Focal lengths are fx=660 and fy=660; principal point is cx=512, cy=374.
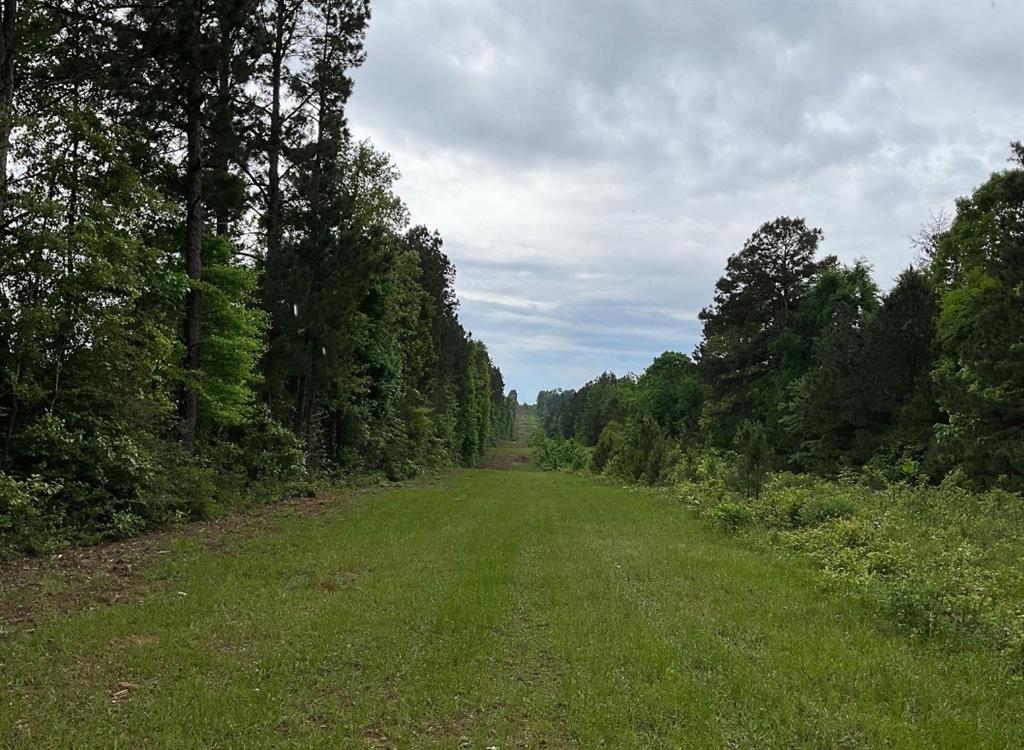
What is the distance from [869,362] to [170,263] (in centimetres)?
2420

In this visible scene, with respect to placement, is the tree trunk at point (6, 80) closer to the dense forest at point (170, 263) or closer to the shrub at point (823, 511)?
the dense forest at point (170, 263)

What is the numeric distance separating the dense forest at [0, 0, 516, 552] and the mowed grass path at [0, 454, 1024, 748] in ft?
13.3

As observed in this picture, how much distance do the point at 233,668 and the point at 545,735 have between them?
8.89 feet

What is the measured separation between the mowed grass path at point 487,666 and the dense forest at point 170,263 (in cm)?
405

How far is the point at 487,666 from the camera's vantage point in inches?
223

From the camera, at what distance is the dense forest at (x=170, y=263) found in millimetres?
10898

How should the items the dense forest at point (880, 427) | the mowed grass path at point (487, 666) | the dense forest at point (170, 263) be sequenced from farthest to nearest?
the dense forest at point (170, 263) → the dense forest at point (880, 427) → the mowed grass path at point (487, 666)

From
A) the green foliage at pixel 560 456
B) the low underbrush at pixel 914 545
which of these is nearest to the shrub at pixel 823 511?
the low underbrush at pixel 914 545

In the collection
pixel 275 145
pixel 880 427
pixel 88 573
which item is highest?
pixel 275 145

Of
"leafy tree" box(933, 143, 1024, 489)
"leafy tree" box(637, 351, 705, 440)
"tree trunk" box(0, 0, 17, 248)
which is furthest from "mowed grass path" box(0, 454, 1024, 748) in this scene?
"leafy tree" box(637, 351, 705, 440)

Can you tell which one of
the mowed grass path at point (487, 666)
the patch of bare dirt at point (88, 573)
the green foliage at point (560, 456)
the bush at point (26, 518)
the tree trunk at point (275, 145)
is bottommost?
the green foliage at point (560, 456)

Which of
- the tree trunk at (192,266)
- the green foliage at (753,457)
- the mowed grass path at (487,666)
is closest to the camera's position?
the mowed grass path at (487,666)

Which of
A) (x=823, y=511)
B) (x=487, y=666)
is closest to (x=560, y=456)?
(x=823, y=511)

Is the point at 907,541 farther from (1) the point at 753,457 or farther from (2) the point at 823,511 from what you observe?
(1) the point at 753,457
